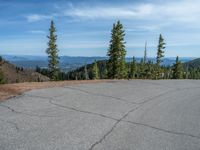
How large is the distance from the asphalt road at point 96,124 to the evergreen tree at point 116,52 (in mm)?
37300

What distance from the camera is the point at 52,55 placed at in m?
55.7

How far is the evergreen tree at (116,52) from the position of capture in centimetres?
4925

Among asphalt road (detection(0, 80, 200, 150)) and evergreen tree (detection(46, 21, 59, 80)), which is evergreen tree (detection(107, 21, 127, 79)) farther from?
asphalt road (detection(0, 80, 200, 150))

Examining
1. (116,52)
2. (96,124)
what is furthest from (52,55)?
(96,124)

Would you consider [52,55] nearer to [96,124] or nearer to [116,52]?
[116,52]

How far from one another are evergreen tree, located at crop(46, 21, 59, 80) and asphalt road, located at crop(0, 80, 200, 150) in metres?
43.4

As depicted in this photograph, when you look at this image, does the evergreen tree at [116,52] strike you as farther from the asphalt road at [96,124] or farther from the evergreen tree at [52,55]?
the asphalt road at [96,124]

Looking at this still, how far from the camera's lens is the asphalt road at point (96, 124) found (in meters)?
6.27

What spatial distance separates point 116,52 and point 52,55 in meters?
13.6

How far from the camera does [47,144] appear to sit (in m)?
6.09

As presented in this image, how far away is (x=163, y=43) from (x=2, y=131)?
6146 centimetres

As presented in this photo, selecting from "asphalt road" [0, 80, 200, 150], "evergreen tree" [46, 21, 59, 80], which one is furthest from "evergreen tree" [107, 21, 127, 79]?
"asphalt road" [0, 80, 200, 150]

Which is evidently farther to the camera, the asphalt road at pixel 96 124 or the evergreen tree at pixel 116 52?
the evergreen tree at pixel 116 52

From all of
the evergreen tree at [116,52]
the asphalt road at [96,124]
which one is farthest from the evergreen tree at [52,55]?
the asphalt road at [96,124]
